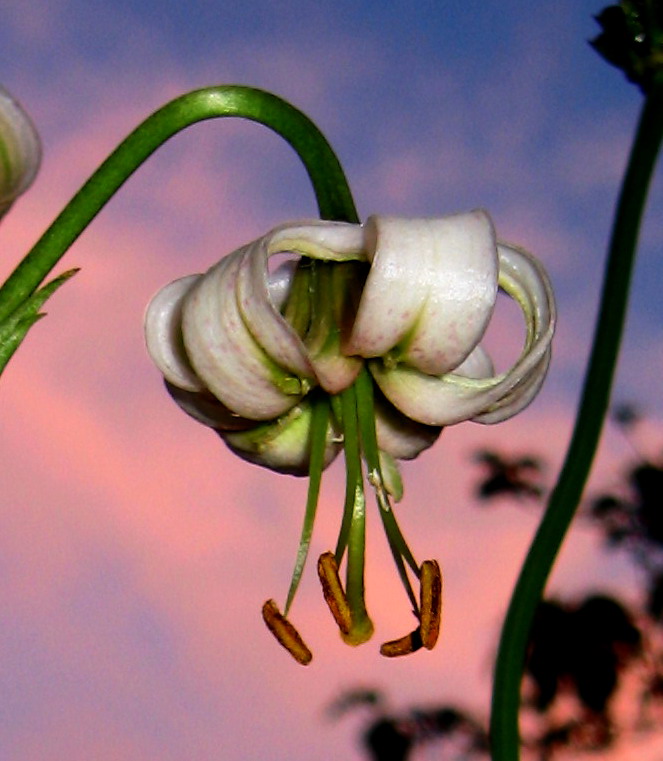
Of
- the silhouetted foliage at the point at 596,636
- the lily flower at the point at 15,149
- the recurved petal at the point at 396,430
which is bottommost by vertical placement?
the silhouetted foliage at the point at 596,636

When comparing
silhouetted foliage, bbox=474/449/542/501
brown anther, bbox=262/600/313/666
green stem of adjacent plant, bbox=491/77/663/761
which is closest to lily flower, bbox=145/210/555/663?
brown anther, bbox=262/600/313/666

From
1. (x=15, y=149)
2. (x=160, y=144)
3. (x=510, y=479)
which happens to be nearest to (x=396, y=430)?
(x=160, y=144)

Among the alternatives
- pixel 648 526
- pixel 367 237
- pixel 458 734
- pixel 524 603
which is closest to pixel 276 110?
pixel 367 237

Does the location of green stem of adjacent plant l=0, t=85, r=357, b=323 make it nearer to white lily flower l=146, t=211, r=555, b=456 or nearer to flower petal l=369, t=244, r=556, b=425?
white lily flower l=146, t=211, r=555, b=456

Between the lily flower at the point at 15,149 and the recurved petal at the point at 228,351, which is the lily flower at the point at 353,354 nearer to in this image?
the recurved petal at the point at 228,351

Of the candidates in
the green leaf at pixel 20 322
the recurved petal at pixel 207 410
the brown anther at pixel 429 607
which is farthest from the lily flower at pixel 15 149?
the brown anther at pixel 429 607

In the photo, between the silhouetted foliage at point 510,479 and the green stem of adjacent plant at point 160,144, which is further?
the silhouetted foliage at point 510,479

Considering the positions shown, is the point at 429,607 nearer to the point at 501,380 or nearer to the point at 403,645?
the point at 403,645
